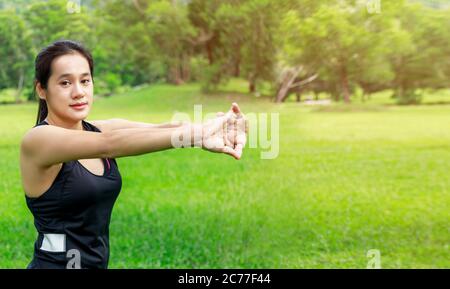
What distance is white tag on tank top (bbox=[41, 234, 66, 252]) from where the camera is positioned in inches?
28.6

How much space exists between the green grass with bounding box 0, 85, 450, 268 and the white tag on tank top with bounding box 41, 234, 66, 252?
33.6 inches

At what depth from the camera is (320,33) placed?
2.47m

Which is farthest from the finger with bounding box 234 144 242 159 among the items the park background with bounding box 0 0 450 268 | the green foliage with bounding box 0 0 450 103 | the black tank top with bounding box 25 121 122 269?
the green foliage with bounding box 0 0 450 103

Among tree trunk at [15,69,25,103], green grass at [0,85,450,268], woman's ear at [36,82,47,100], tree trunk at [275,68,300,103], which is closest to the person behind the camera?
woman's ear at [36,82,47,100]

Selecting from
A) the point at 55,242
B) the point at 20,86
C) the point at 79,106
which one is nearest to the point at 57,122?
the point at 79,106

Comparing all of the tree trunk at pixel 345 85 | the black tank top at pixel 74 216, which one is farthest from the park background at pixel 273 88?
the black tank top at pixel 74 216

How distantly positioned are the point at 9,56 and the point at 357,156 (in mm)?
1444

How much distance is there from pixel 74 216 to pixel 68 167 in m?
0.06

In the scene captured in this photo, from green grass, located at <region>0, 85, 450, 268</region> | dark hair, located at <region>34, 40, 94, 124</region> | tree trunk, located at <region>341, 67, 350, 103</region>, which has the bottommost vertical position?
green grass, located at <region>0, 85, 450, 268</region>

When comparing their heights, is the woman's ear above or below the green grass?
above

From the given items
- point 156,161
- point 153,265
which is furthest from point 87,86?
point 156,161

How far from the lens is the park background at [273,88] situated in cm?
221

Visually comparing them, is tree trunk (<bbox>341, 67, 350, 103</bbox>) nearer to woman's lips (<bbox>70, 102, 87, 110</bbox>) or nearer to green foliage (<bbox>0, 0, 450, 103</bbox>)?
green foliage (<bbox>0, 0, 450, 103</bbox>)
